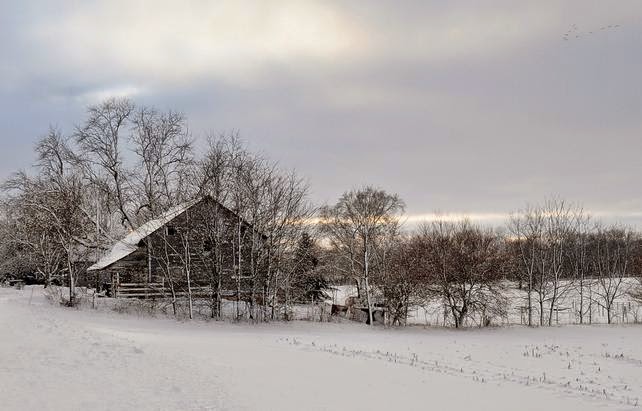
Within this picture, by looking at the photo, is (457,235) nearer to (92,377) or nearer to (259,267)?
(259,267)

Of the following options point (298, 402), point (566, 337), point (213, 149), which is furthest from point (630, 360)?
point (213, 149)

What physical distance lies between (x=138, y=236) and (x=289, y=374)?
28470mm

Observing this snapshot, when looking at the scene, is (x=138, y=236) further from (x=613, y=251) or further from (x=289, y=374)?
(x=613, y=251)

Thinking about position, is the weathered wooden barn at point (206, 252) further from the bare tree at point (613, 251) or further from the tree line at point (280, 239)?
the bare tree at point (613, 251)

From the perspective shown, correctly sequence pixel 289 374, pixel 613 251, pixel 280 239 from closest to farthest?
pixel 289 374
pixel 280 239
pixel 613 251

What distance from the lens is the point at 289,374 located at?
13578mm

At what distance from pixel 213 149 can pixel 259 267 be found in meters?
7.76

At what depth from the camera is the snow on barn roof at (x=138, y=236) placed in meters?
33.1

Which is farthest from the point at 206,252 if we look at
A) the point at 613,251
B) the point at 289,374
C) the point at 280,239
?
the point at 613,251

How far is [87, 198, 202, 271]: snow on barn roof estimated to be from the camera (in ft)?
109

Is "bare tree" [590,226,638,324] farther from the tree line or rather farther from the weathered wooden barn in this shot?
the weathered wooden barn

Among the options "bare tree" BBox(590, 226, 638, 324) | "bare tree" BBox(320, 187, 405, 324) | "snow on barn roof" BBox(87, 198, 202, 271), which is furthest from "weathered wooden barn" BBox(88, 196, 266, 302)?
"bare tree" BBox(590, 226, 638, 324)

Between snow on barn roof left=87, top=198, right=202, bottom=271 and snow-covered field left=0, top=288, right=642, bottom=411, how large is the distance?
11.5 meters

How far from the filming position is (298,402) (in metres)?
10.8
